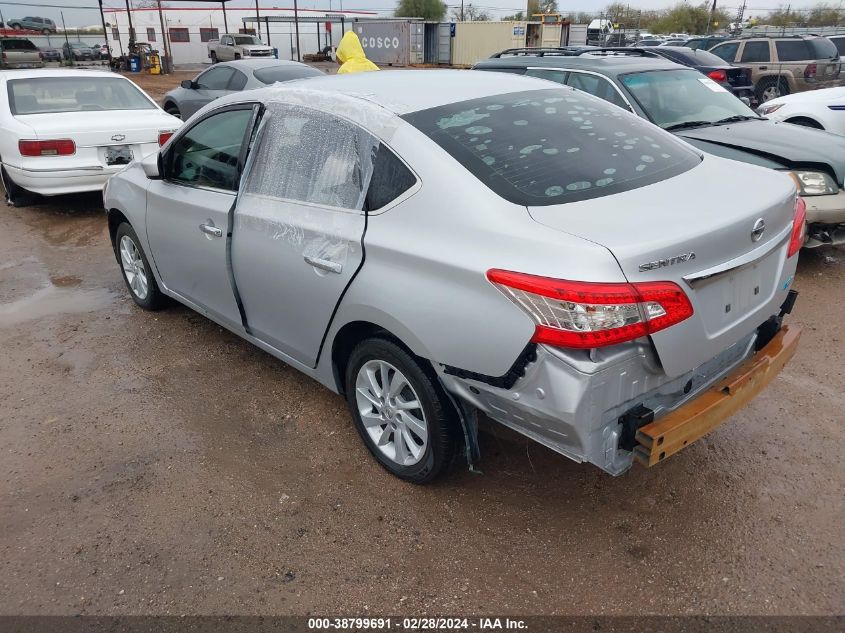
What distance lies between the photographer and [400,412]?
2.87 meters

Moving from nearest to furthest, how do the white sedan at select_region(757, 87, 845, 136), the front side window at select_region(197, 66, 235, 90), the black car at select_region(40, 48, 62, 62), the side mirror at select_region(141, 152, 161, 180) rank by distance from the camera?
the side mirror at select_region(141, 152, 161, 180) → the white sedan at select_region(757, 87, 845, 136) → the front side window at select_region(197, 66, 235, 90) → the black car at select_region(40, 48, 62, 62)

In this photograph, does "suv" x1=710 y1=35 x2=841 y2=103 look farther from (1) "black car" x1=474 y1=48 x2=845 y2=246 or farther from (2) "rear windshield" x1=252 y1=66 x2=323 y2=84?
(2) "rear windshield" x1=252 y1=66 x2=323 y2=84

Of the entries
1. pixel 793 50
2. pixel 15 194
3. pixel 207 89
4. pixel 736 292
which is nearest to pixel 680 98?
pixel 736 292

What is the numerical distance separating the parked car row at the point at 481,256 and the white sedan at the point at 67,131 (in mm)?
3486

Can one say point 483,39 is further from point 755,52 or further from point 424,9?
point 755,52

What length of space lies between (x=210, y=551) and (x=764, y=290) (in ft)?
8.17

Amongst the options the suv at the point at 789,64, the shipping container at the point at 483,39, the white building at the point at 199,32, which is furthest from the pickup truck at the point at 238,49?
the suv at the point at 789,64

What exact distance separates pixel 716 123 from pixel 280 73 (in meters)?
7.28

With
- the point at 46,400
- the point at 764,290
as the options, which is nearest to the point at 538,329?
the point at 764,290

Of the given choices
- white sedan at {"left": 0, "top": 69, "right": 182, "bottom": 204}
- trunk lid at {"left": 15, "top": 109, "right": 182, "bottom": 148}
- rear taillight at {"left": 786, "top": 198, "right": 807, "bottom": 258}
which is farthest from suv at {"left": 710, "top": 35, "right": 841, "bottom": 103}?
rear taillight at {"left": 786, "top": 198, "right": 807, "bottom": 258}

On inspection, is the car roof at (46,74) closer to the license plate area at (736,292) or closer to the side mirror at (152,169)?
the side mirror at (152,169)

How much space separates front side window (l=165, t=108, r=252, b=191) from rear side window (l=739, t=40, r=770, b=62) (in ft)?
Answer: 46.9

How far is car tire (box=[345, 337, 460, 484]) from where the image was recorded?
104 inches

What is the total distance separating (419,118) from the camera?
9.16 ft
